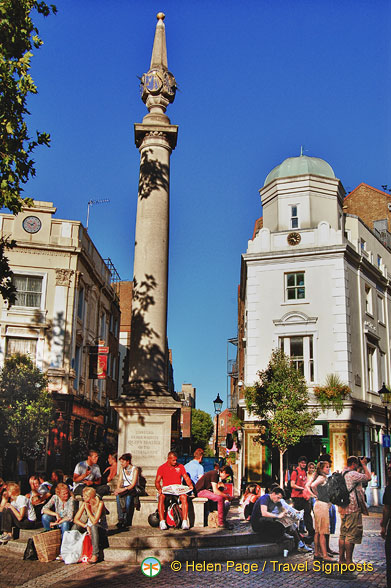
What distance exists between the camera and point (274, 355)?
1093 inches

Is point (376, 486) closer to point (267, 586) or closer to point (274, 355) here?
point (274, 355)

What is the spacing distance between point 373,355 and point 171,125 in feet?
69.3

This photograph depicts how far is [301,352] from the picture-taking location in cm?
2964

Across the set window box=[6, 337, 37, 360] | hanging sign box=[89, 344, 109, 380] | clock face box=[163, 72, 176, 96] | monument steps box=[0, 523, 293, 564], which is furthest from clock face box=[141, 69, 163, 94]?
hanging sign box=[89, 344, 109, 380]

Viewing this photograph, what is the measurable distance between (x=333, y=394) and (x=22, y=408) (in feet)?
45.7

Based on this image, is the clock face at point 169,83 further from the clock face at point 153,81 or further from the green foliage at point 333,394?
the green foliage at point 333,394

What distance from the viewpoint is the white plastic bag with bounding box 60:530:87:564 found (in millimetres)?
9977

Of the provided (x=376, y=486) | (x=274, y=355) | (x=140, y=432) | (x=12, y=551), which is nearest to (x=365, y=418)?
(x=376, y=486)

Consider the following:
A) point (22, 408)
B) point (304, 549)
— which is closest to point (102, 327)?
point (22, 408)

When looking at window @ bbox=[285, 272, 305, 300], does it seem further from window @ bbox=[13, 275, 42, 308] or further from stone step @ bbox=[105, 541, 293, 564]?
stone step @ bbox=[105, 541, 293, 564]

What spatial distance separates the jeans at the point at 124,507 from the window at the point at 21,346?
2114cm

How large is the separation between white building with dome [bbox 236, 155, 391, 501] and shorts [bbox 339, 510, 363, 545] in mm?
18277

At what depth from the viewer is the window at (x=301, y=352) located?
29.0 metres

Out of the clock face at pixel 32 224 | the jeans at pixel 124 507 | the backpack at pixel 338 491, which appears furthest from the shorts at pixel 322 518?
the clock face at pixel 32 224
